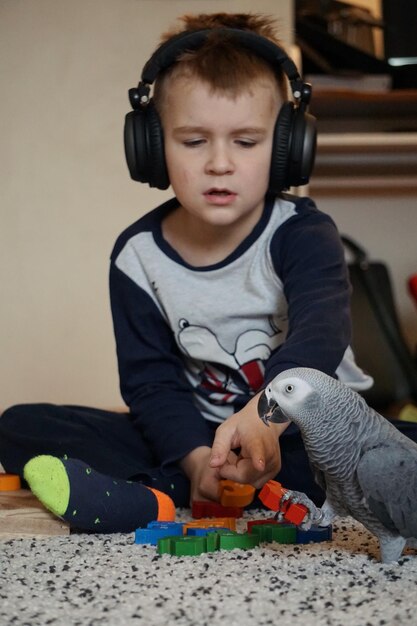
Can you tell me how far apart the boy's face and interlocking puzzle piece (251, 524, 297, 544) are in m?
0.49

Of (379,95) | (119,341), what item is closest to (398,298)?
(379,95)

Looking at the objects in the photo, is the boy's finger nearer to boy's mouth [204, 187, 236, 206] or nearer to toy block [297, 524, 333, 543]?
toy block [297, 524, 333, 543]

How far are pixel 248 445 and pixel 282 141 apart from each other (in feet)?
1.59

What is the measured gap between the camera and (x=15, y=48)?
2156mm

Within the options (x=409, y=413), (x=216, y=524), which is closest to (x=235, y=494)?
(x=216, y=524)

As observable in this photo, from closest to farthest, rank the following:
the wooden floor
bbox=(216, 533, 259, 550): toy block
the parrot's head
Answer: the parrot's head → bbox=(216, 533, 259, 550): toy block → the wooden floor

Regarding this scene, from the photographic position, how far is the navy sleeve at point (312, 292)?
112 centimetres

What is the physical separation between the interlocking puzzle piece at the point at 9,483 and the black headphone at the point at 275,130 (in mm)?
478

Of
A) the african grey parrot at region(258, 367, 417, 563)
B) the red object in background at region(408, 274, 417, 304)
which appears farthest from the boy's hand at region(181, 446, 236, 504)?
the red object in background at region(408, 274, 417, 304)

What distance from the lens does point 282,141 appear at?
129cm

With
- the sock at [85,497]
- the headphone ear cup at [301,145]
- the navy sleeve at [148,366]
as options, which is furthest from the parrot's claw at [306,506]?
the headphone ear cup at [301,145]

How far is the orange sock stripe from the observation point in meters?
1.12

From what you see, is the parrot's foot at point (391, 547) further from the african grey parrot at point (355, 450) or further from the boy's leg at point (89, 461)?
the boy's leg at point (89, 461)

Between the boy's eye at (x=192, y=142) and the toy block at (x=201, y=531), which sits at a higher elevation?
the boy's eye at (x=192, y=142)
